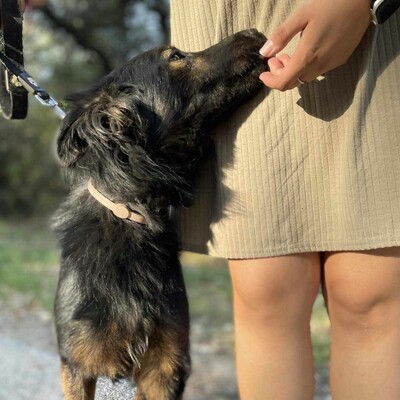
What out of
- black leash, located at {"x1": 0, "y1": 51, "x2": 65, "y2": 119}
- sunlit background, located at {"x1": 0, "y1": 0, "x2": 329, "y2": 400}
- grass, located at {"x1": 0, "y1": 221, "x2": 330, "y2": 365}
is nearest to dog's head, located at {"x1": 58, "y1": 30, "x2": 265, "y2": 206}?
black leash, located at {"x1": 0, "y1": 51, "x2": 65, "y2": 119}

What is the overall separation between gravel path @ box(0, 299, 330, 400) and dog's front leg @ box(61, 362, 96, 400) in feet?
7.03

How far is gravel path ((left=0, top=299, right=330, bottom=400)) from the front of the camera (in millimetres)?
5062

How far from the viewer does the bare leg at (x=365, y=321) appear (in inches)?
87.7

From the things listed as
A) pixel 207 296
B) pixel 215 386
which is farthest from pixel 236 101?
pixel 207 296

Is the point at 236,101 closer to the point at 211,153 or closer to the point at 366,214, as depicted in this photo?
the point at 211,153

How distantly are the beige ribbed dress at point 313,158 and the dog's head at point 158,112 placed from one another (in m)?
0.17

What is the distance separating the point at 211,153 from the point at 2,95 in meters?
1.18

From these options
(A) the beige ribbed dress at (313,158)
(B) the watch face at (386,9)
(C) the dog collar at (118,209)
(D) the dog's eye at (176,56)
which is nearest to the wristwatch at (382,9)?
(B) the watch face at (386,9)

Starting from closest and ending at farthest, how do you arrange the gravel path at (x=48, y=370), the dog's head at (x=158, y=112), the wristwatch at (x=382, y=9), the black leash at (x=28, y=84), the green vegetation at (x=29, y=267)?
1. the wristwatch at (x=382, y=9)
2. the dog's head at (x=158, y=112)
3. the black leash at (x=28, y=84)
4. the gravel path at (x=48, y=370)
5. the green vegetation at (x=29, y=267)

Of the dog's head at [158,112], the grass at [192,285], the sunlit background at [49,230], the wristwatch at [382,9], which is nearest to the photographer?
the wristwatch at [382,9]

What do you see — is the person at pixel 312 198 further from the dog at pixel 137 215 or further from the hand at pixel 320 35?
the dog at pixel 137 215

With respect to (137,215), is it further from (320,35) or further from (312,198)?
(320,35)

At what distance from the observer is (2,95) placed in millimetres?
3395

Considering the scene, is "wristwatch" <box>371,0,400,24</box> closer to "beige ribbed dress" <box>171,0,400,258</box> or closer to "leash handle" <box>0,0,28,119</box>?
"beige ribbed dress" <box>171,0,400,258</box>
